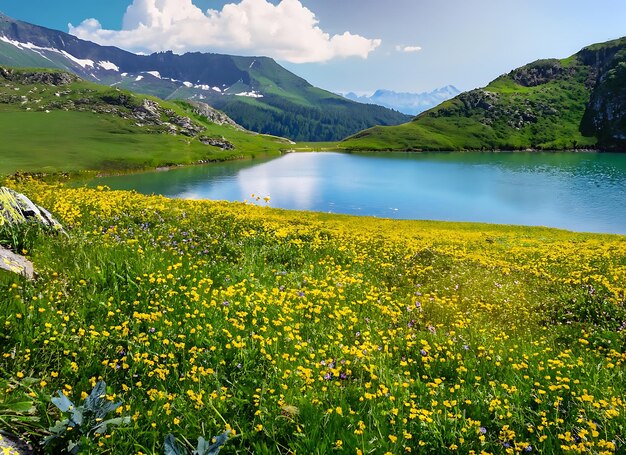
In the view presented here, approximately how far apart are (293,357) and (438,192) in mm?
94982

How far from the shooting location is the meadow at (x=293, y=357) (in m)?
4.84

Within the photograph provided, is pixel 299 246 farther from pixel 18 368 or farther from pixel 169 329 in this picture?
pixel 18 368

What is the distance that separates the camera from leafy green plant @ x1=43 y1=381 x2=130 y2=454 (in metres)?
4.29

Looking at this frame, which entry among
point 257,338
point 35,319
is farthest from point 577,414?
point 35,319

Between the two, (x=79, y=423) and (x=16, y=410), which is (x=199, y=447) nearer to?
(x=79, y=423)

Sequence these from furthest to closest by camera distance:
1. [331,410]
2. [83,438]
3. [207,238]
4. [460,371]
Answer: [207,238]
[460,371]
[331,410]
[83,438]

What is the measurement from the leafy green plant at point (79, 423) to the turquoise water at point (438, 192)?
66.2 meters

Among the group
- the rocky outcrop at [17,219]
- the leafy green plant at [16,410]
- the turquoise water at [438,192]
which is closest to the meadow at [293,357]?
the leafy green plant at [16,410]

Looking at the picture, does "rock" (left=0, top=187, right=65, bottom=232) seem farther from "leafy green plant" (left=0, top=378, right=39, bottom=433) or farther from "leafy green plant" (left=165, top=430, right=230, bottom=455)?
"leafy green plant" (left=165, top=430, right=230, bottom=455)

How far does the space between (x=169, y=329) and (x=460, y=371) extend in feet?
16.8

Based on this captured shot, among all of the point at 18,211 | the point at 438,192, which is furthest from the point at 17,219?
the point at 438,192

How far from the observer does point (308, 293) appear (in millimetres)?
9664

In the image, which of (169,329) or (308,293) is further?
(308,293)

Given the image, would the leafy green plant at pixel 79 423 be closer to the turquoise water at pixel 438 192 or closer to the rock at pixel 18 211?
the rock at pixel 18 211
